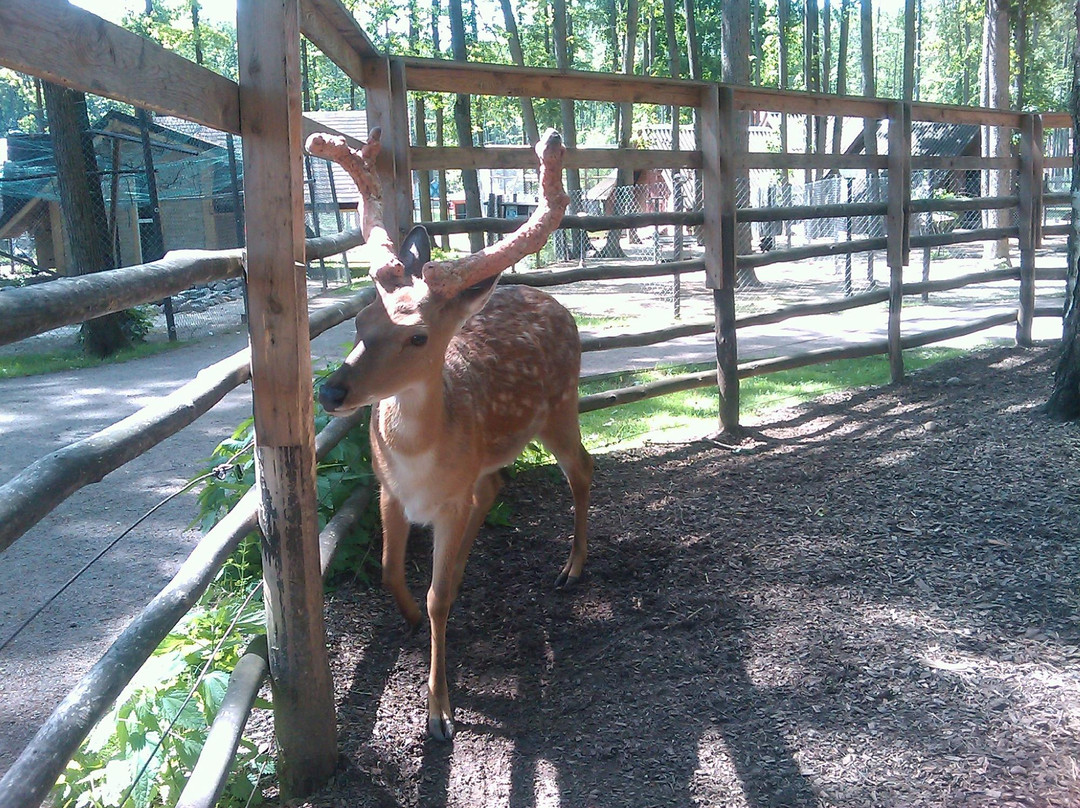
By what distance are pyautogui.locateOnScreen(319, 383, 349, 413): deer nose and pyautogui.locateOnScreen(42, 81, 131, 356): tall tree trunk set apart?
944 centimetres

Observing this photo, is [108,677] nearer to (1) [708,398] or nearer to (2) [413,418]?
(2) [413,418]

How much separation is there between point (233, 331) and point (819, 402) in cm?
Result: 936

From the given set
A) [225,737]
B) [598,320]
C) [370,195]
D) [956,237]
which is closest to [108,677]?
[225,737]

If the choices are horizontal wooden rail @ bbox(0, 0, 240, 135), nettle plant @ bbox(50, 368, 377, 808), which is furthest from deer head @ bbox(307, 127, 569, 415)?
horizontal wooden rail @ bbox(0, 0, 240, 135)

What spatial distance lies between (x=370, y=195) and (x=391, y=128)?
1328 mm

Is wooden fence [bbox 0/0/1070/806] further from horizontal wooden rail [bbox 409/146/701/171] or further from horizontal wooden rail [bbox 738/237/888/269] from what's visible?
horizontal wooden rail [bbox 738/237/888/269]

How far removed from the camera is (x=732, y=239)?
680cm

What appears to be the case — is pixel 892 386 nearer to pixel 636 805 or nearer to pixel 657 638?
pixel 657 638

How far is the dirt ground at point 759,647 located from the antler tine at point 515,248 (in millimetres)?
1581

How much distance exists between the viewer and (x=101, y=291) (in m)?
1.96

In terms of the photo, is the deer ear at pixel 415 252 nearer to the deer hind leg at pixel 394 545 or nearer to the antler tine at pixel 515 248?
the antler tine at pixel 515 248

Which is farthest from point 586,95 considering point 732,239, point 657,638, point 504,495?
point 657,638

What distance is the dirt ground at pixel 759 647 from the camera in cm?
307

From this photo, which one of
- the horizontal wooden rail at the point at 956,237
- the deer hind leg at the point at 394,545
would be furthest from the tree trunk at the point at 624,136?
the deer hind leg at the point at 394,545
